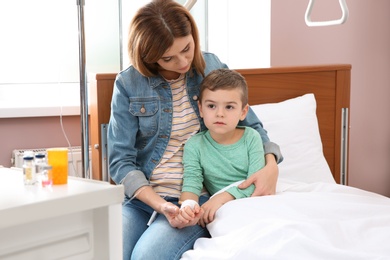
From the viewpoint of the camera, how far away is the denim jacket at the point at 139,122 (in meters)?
1.69

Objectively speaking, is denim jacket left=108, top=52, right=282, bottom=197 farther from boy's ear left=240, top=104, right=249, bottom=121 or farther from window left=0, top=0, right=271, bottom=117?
window left=0, top=0, right=271, bottom=117

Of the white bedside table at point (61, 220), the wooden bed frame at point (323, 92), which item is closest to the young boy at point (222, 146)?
the wooden bed frame at point (323, 92)

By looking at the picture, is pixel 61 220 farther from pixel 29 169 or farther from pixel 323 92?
pixel 323 92

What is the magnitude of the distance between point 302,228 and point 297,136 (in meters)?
0.81

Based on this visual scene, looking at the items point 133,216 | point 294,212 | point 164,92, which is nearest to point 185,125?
point 164,92

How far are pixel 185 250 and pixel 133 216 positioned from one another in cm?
24

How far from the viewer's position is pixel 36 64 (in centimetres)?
257

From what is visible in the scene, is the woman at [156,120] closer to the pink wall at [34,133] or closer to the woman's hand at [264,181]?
the woman's hand at [264,181]

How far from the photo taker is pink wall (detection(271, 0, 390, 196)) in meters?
2.84

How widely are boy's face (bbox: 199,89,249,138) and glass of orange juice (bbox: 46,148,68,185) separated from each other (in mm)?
729

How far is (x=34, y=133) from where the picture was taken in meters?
2.42

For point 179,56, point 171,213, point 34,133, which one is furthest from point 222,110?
point 34,133

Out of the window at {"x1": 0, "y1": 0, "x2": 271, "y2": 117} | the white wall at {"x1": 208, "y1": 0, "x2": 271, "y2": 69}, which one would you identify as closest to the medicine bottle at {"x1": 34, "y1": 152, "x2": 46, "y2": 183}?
the window at {"x1": 0, "y1": 0, "x2": 271, "y2": 117}

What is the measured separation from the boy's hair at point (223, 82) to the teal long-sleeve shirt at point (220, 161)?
4.7 inches
